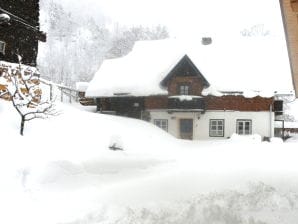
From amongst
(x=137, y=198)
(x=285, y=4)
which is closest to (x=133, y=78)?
(x=137, y=198)

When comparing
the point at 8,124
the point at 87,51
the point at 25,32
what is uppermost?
the point at 87,51

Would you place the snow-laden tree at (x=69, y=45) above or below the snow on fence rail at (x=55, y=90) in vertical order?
above

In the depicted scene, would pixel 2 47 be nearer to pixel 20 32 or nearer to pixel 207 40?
pixel 20 32

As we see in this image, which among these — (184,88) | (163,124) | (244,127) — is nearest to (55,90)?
(163,124)

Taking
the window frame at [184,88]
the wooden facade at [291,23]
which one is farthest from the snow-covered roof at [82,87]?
the wooden facade at [291,23]

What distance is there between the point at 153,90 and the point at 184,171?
59.2ft

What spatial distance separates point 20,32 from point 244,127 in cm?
1629

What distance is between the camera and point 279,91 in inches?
1180

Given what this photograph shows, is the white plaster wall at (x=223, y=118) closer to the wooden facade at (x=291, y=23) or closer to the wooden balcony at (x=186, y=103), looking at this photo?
the wooden balcony at (x=186, y=103)

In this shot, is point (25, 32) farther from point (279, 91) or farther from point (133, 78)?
point (279, 91)

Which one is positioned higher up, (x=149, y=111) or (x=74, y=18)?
(x=74, y=18)

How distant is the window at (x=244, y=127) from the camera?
30.8m

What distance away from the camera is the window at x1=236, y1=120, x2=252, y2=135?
101 ft

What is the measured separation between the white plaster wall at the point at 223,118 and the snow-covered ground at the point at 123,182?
38.4ft
